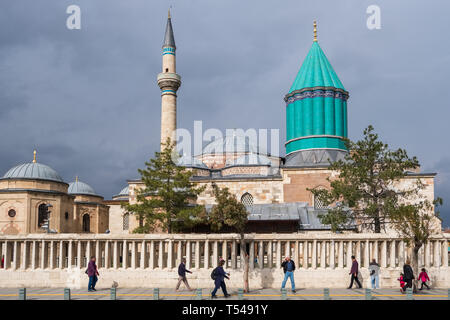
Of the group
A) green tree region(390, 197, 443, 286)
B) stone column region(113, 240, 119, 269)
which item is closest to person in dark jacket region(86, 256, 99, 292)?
stone column region(113, 240, 119, 269)

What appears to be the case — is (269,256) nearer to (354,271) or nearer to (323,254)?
(323,254)

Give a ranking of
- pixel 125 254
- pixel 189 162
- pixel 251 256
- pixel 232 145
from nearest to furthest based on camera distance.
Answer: pixel 251 256
pixel 125 254
pixel 189 162
pixel 232 145

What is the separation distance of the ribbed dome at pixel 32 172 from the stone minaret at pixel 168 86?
10080 mm

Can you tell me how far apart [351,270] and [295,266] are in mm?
1947

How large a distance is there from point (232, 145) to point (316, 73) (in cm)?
1197

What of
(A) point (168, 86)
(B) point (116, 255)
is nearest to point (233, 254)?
(B) point (116, 255)

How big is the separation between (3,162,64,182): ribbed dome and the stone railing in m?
21.8

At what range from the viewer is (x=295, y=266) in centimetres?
1694

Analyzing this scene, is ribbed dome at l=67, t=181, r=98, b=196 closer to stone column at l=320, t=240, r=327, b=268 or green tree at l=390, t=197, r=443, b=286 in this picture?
stone column at l=320, t=240, r=327, b=268

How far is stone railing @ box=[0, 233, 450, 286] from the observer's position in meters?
17.1

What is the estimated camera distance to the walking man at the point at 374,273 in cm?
1612

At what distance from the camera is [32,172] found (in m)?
38.7
